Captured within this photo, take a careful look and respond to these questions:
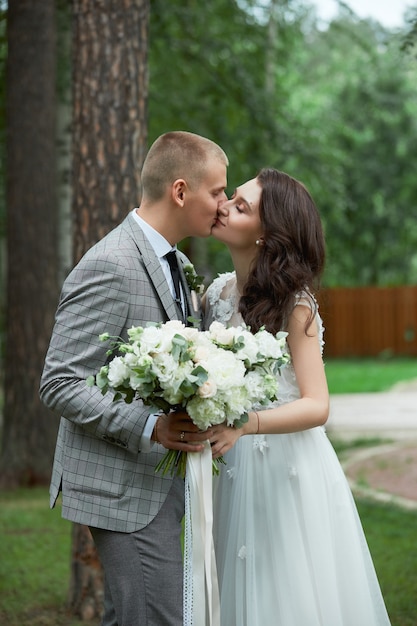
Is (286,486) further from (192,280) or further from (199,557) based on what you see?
(192,280)

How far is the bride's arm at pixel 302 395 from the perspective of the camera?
12.0 feet

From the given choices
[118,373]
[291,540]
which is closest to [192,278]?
[118,373]

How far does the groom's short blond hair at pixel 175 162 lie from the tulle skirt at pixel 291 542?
108cm

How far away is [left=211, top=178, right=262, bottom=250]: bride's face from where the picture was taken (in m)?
4.03

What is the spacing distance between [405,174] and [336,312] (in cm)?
459

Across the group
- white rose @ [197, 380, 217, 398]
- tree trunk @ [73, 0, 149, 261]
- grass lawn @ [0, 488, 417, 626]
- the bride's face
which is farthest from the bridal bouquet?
grass lawn @ [0, 488, 417, 626]

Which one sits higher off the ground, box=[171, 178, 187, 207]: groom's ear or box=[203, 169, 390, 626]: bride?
box=[171, 178, 187, 207]: groom's ear

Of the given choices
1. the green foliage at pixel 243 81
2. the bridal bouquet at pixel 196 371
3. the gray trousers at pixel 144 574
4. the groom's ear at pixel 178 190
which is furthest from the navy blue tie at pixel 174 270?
the green foliage at pixel 243 81

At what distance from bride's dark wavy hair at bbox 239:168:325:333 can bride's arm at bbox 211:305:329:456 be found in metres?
0.04

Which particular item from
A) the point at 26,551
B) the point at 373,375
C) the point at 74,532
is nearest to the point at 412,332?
the point at 373,375

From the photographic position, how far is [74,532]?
5984 mm

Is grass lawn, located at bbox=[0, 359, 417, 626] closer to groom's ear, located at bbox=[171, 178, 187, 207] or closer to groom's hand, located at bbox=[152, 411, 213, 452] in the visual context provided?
groom's hand, located at bbox=[152, 411, 213, 452]

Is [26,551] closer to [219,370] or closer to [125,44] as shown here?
[125,44]

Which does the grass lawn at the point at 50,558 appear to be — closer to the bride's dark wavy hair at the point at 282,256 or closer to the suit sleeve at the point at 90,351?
the bride's dark wavy hair at the point at 282,256
